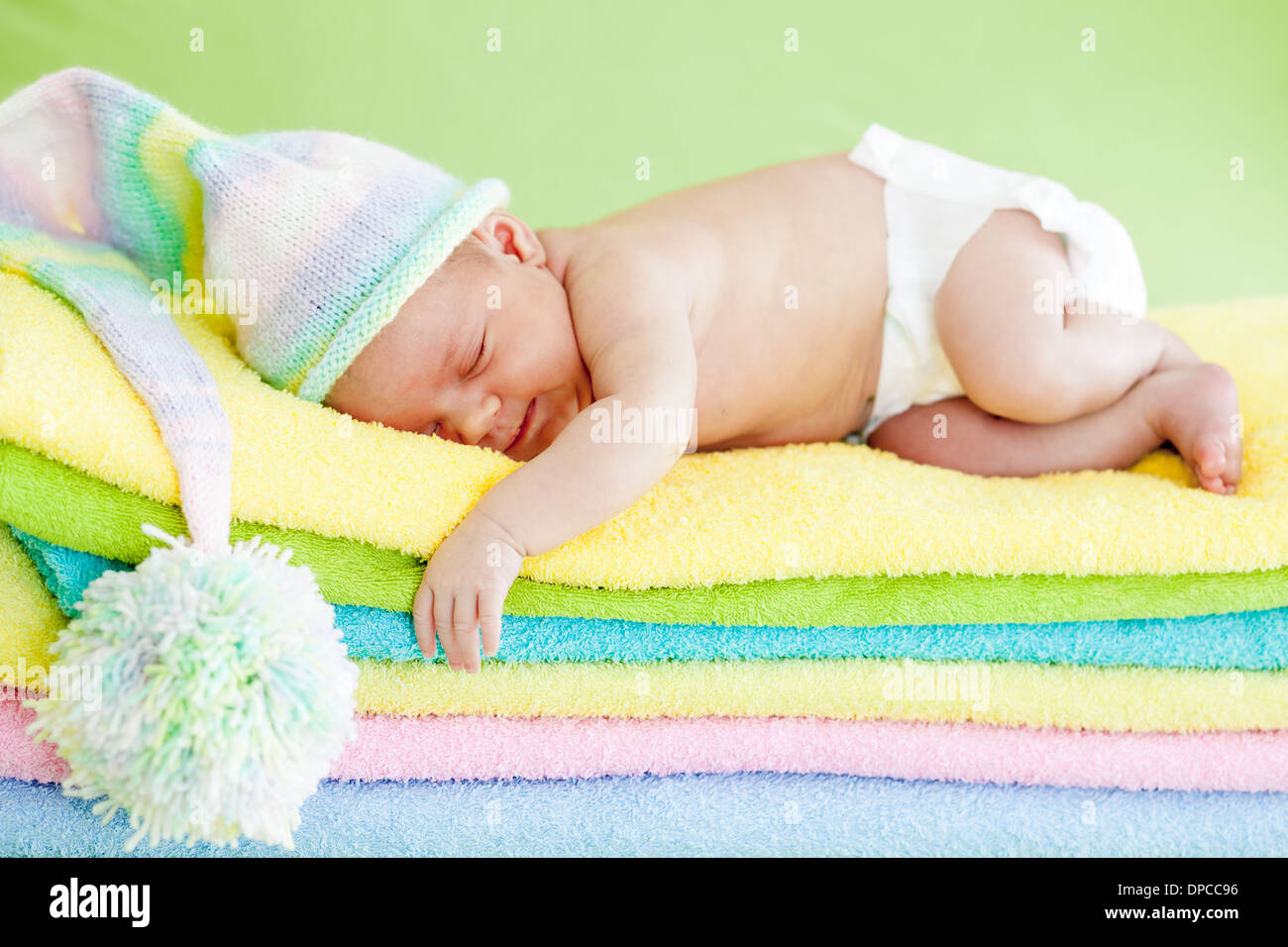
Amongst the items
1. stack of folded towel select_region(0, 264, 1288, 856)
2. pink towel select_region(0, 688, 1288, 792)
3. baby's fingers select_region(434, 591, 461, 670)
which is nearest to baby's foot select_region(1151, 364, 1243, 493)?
stack of folded towel select_region(0, 264, 1288, 856)

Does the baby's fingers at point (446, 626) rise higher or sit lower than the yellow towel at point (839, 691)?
higher

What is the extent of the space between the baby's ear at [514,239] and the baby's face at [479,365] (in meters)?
0.03

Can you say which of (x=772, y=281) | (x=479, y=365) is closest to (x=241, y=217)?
(x=479, y=365)

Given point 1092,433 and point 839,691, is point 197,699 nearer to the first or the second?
point 839,691

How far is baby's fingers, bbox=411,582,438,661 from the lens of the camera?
0.84 m

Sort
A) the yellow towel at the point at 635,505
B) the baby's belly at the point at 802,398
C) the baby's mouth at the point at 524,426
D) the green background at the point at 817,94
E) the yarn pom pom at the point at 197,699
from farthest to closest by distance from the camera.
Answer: the green background at the point at 817,94
the baby's belly at the point at 802,398
the baby's mouth at the point at 524,426
the yellow towel at the point at 635,505
the yarn pom pom at the point at 197,699

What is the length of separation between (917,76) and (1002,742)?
1.28m

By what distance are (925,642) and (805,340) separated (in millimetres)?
443

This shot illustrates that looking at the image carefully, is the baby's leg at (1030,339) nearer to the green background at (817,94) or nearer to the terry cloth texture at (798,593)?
the terry cloth texture at (798,593)

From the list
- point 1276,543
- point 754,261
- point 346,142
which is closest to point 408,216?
point 346,142

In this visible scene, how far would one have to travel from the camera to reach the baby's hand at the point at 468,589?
83 cm

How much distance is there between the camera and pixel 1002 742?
0.91 metres

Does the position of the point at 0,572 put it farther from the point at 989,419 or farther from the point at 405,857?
the point at 989,419

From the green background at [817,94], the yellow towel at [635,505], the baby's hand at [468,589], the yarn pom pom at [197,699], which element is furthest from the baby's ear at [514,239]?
the green background at [817,94]
